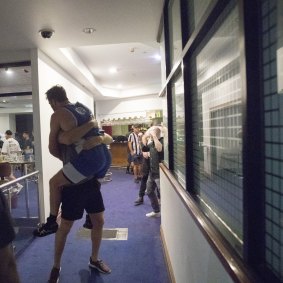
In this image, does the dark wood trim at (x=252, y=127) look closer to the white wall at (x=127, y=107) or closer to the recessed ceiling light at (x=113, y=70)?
the recessed ceiling light at (x=113, y=70)

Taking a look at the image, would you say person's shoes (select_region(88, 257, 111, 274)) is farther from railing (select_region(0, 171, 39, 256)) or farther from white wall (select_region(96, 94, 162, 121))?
white wall (select_region(96, 94, 162, 121))

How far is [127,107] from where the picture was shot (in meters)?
9.80

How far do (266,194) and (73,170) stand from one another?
1.56m

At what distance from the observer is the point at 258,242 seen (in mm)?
761

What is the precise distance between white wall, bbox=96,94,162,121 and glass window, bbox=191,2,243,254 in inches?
310

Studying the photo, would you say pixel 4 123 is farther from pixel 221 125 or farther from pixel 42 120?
pixel 221 125

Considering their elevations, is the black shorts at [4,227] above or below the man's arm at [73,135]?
below

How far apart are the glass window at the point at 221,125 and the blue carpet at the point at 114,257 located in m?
1.30

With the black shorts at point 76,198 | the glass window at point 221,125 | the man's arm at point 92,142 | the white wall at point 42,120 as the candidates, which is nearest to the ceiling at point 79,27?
the white wall at point 42,120

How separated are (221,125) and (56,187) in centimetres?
150

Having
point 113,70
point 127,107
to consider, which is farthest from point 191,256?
point 127,107

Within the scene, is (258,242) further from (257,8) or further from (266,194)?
(257,8)

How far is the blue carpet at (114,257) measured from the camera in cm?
234

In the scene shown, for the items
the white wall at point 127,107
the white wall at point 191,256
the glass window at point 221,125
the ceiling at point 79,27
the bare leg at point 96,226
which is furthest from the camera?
the white wall at point 127,107
